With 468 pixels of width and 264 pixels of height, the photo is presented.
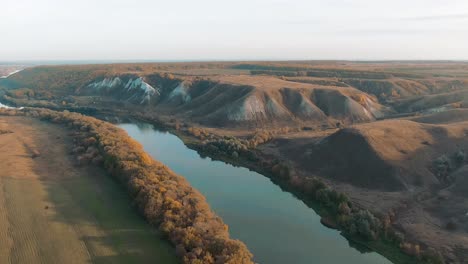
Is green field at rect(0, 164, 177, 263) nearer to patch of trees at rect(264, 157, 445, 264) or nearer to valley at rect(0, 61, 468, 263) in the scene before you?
valley at rect(0, 61, 468, 263)

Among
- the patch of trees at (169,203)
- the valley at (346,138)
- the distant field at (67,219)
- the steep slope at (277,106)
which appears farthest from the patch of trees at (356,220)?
the steep slope at (277,106)

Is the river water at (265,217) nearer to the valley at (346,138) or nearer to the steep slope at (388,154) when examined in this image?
the valley at (346,138)

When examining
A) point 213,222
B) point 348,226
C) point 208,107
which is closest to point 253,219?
point 213,222

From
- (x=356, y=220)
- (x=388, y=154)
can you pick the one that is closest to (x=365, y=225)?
(x=356, y=220)

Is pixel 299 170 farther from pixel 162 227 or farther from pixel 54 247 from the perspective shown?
pixel 54 247

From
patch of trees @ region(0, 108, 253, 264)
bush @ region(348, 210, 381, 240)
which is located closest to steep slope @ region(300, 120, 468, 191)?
bush @ region(348, 210, 381, 240)

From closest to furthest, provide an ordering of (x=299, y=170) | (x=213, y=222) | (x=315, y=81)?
(x=213, y=222) < (x=299, y=170) < (x=315, y=81)

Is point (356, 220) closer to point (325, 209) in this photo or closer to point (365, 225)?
point (365, 225)
